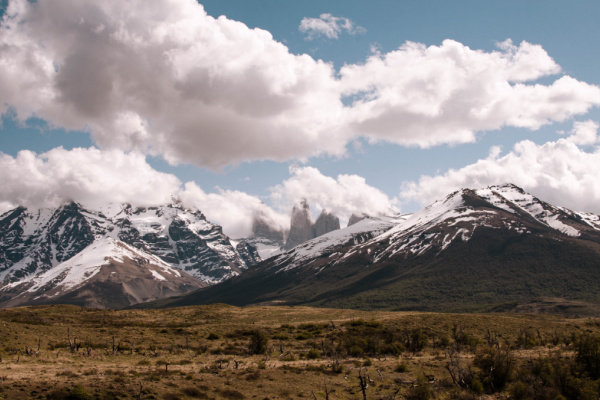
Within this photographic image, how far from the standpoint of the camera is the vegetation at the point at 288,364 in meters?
44.7

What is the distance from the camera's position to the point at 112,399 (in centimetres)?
3934

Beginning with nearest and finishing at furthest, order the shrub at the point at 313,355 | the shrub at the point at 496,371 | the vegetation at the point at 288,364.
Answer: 1. the vegetation at the point at 288,364
2. the shrub at the point at 496,371
3. the shrub at the point at 313,355

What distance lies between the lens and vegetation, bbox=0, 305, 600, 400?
147ft

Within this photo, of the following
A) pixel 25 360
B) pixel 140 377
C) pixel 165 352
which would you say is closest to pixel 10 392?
pixel 140 377

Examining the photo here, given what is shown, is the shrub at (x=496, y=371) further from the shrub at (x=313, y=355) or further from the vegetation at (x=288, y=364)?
Result: the shrub at (x=313, y=355)

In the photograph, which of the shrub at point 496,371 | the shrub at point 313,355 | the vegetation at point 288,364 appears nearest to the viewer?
the vegetation at point 288,364

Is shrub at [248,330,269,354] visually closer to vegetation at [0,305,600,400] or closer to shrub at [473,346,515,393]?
vegetation at [0,305,600,400]

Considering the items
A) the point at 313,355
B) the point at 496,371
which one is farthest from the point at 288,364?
the point at 496,371

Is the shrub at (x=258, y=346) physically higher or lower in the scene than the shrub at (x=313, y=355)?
higher

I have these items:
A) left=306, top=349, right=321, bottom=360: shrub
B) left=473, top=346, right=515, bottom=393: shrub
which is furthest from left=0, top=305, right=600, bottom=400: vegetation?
left=473, top=346, right=515, bottom=393: shrub

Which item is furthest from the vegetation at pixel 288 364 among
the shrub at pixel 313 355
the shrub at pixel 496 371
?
the shrub at pixel 496 371

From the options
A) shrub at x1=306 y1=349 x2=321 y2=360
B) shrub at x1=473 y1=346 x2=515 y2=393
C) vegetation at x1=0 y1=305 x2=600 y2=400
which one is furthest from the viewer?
shrub at x1=306 y1=349 x2=321 y2=360

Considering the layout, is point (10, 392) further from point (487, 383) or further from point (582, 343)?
point (582, 343)

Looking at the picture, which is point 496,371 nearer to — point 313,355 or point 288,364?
point 288,364
